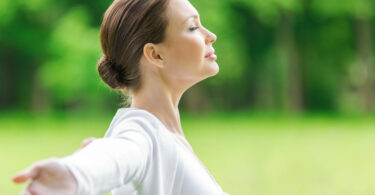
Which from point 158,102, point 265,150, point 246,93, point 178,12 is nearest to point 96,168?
point 158,102

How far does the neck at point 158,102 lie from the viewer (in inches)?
56.6

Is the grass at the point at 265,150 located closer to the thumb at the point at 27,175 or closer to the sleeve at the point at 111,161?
the sleeve at the point at 111,161

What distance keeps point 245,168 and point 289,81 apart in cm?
900

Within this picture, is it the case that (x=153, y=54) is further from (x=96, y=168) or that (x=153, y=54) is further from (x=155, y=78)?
(x=96, y=168)

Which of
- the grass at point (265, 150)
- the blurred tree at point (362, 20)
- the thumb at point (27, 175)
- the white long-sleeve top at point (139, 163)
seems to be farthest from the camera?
the blurred tree at point (362, 20)

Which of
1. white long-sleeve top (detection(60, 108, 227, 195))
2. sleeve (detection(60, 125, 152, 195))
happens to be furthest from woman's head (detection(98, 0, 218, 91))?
sleeve (detection(60, 125, 152, 195))

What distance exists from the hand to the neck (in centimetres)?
51

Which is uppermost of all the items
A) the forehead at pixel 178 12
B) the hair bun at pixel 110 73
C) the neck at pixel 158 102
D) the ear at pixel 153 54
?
the forehead at pixel 178 12

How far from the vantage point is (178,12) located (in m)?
1.44

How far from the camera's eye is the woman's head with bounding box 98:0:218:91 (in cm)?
140

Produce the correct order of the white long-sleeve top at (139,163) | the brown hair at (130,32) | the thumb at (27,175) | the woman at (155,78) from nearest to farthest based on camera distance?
the thumb at (27,175) < the white long-sleeve top at (139,163) < the woman at (155,78) < the brown hair at (130,32)

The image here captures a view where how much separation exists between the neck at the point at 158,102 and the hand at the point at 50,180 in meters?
0.51

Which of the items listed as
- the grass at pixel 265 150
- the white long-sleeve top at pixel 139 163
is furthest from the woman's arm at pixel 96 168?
the grass at pixel 265 150

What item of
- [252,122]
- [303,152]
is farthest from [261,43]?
[303,152]
